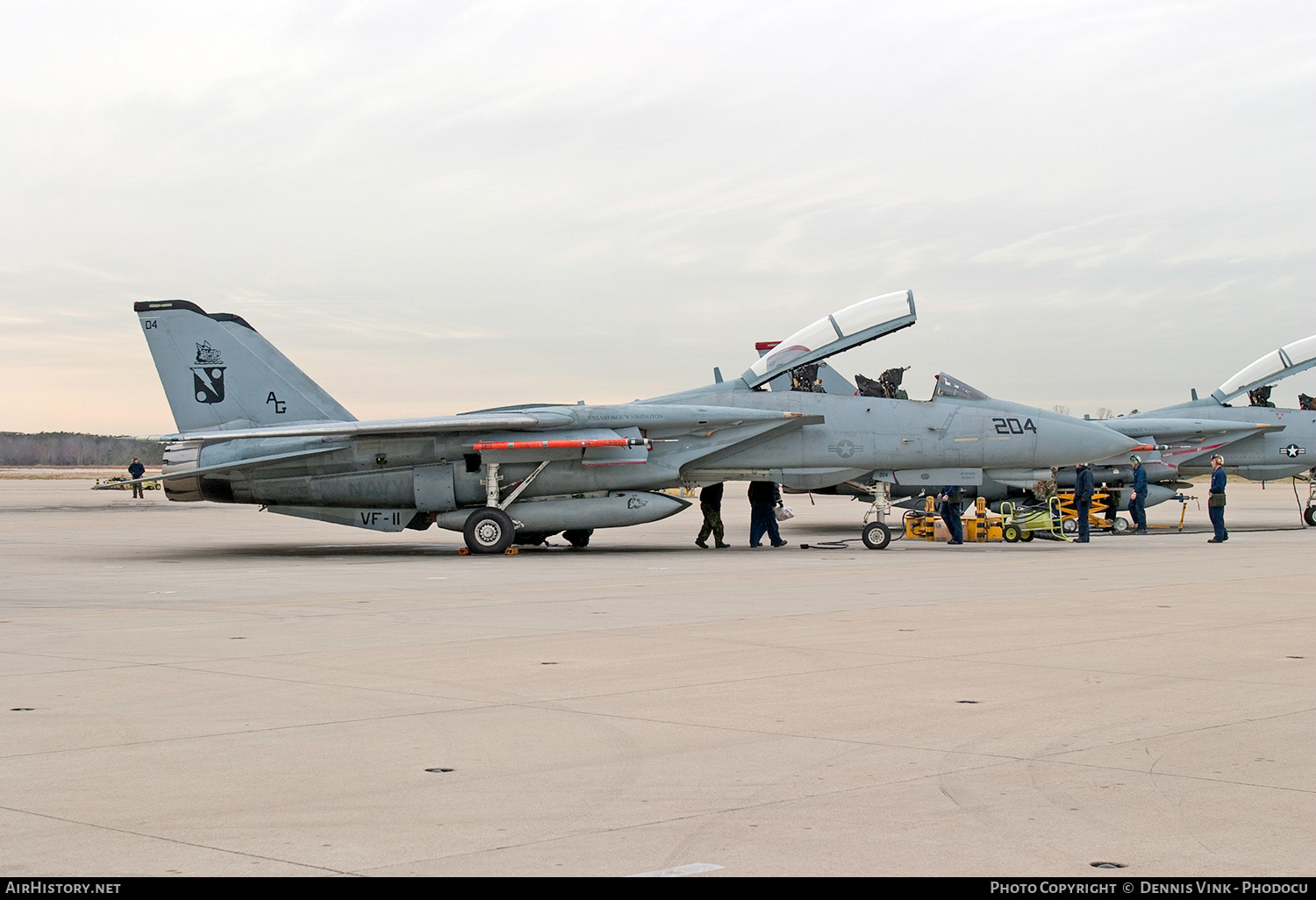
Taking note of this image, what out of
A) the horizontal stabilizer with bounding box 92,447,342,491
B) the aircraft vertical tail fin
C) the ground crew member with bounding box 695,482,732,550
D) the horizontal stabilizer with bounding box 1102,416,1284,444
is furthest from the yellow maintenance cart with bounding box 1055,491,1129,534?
the aircraft vertical tail fin

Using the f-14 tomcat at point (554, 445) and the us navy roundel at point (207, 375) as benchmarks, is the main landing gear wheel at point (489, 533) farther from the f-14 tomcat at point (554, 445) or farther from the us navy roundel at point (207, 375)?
the us navy roundel at point (207, 375)

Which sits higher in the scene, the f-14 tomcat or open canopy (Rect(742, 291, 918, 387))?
open canopy (Rect(742, 291, 918, 387))

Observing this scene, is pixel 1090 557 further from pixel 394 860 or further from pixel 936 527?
pixel 394 860

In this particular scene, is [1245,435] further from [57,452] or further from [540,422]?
[57,452]

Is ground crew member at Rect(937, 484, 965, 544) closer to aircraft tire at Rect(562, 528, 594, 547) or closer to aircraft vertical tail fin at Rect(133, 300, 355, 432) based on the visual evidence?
aircraft tire at Rect(562, 528, 594, 547)

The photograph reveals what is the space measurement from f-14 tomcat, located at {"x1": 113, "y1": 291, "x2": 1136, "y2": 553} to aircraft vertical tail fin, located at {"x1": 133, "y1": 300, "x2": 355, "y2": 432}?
0.02 meters

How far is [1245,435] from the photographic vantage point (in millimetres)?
29594

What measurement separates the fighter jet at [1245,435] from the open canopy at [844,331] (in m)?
10.4

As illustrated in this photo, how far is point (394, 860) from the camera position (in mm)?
3885

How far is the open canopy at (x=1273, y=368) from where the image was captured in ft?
98.0

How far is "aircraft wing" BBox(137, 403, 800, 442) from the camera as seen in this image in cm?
1931

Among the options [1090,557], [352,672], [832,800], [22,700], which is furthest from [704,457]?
[832,800]

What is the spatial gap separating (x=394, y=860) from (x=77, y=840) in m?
1.10

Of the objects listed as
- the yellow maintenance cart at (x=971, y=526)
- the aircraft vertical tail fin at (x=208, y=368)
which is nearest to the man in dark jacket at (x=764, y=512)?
the yellow maintenance cart at (x=971, y=526)
